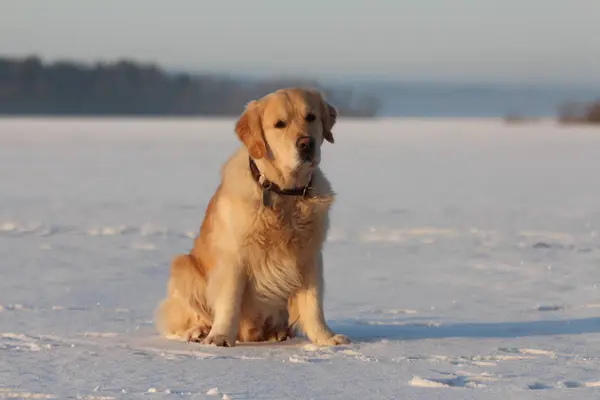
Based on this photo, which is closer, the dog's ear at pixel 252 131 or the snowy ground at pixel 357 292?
the snowy ground at pixel 357 292

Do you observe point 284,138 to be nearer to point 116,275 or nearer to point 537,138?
point 116,275

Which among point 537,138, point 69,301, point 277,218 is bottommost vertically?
point 69,301

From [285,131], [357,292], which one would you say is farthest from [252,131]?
[357,292]

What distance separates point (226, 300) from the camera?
456 centimetres

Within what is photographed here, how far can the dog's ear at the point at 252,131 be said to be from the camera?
449cm

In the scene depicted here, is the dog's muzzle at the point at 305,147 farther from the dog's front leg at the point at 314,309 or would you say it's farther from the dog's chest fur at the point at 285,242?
the dog's front leg at the point at 314,309

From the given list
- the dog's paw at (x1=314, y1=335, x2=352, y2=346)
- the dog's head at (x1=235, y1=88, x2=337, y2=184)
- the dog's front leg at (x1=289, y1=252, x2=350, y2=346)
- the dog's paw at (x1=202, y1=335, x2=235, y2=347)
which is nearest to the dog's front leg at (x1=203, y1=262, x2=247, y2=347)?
the dog's paw at (x1=202, y1=335, x2=235, y2=347)

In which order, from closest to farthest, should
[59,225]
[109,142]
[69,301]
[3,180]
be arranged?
[69,301]
[59,225]
[3,180]
[109,142]

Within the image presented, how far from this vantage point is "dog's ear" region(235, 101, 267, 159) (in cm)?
449

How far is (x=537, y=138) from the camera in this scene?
31.8 meters

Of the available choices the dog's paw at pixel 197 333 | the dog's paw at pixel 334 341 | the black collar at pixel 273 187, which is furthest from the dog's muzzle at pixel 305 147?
the dog's paw at pixel 197 333

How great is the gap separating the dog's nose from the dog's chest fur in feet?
0.80

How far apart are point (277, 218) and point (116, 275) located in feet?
9.21

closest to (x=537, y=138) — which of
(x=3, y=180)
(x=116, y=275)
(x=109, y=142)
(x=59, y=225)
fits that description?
(x=109, y=142)
